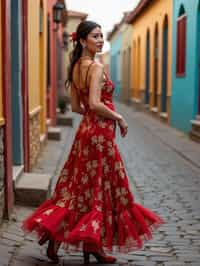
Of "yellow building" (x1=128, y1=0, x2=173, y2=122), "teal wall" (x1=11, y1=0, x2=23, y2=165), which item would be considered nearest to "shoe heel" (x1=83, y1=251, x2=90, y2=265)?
"teal wall" (x1=11, y1=0, x2=23, y2=165)

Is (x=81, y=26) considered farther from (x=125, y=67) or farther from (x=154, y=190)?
(x=125, y=67)

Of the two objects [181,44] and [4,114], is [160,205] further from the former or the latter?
[181,44]

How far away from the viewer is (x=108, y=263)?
191 inches

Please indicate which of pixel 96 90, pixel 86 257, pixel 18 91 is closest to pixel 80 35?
pixel 96 90

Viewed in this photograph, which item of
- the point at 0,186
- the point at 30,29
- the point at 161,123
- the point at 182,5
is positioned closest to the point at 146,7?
the point at 161,123

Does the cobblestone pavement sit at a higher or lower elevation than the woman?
lower

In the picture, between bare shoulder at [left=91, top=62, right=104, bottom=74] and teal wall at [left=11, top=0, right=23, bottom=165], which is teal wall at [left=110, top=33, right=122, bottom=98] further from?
bare shoulder at [left=91, top=62, right=104, bottom=74]

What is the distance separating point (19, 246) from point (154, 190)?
3.38 m

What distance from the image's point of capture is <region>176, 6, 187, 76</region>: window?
17250mm

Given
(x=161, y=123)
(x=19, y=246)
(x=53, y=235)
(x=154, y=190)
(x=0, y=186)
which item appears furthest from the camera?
(x=161, y=123)

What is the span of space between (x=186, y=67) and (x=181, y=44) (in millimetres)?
1304

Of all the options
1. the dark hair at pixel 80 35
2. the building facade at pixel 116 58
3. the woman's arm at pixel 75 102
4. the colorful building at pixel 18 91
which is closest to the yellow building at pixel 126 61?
the building facade at pixel 116 58

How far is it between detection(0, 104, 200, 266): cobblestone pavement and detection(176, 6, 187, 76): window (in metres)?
3.14

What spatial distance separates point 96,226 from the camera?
447 centimetres
